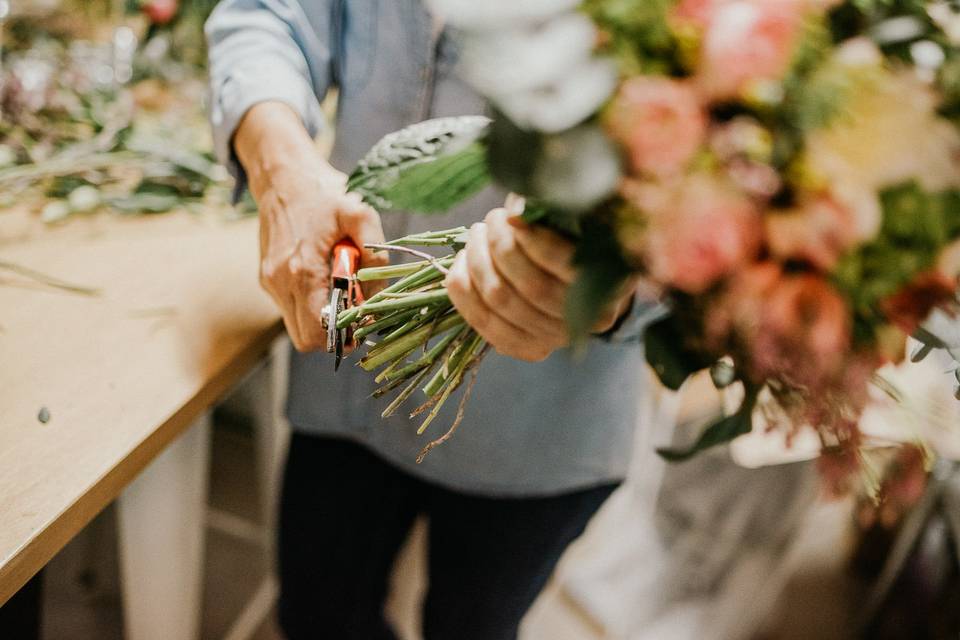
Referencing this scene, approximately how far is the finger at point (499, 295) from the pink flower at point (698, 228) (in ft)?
0.45

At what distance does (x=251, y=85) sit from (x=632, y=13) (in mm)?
500

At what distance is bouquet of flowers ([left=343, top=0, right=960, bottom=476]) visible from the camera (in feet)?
0.83

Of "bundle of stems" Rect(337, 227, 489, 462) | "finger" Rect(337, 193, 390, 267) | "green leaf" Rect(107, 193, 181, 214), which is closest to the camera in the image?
"bundle of stems" Rect(337, 227, 489, 462)

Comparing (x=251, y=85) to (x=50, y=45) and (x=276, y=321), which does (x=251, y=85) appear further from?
(x=50, y=45)

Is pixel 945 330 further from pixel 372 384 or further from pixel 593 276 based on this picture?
pixel 372 384

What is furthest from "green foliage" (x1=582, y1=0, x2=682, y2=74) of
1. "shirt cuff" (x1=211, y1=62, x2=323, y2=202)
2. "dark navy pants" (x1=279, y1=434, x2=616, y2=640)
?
"dark navy pants" (x1=279, y1=434, x2=616, y2=640)

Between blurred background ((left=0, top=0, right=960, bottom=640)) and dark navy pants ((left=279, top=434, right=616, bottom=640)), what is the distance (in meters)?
0.36

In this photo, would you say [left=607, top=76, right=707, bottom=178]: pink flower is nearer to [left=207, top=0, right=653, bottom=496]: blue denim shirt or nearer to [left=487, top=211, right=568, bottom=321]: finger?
[left=487, top=211, right=568, bottom=321]: finger

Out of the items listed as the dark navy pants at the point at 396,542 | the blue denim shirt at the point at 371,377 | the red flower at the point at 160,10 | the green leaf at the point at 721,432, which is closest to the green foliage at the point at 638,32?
the green leaf at the point at 721,432

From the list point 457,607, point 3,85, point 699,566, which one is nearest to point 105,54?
point 3,85

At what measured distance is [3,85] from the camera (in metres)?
1.03

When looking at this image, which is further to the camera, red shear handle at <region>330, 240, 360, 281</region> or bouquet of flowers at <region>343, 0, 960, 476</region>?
red shear handle at <region>330, 240, 360, 281</region>

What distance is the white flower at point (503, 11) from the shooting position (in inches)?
10.4

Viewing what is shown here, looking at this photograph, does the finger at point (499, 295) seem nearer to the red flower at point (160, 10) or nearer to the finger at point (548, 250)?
the finger at point (548, 250)
